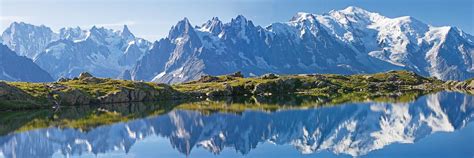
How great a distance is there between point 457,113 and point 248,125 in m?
48.2

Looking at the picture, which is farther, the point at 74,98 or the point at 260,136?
the point at 74,98

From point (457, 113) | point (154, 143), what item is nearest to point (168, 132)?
point (154, 143)

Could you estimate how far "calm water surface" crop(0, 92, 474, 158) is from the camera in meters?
65.4

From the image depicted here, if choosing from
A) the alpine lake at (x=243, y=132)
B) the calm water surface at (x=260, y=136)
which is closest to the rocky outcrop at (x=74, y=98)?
the alpine lake at (x=243, y=132)

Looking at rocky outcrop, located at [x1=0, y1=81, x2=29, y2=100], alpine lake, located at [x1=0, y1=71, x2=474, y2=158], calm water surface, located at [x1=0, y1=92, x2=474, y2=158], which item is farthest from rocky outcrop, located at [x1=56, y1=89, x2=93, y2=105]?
calm water surface, located at [x1=0, y1=92, x2=474, y2=158]

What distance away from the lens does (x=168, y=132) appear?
87688mm

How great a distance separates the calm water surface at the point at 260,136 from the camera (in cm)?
6544

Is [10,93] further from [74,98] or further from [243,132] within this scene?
[243,132]

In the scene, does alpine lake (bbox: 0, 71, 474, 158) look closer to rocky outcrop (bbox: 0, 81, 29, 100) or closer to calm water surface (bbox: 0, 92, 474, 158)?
calm water surface (bbox: 0, 92, 474, 158)

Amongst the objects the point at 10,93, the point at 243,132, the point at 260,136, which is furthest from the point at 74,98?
the point at 260,136

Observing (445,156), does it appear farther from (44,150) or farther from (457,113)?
(457,113)

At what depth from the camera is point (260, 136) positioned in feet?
263

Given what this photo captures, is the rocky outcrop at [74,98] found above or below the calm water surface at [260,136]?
above

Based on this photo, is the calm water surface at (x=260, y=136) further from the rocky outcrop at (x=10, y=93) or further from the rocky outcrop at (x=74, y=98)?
the rocky outcrop at (x=74, y=98)
